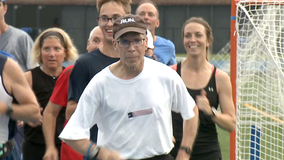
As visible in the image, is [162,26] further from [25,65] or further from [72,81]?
[72,81]

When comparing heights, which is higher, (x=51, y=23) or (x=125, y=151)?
(x=51, y=23)

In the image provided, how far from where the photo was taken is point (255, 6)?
6.31 m

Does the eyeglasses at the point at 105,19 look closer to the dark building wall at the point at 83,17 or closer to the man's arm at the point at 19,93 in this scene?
the man's arm at the point at 19,93

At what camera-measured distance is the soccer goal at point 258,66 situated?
621cm

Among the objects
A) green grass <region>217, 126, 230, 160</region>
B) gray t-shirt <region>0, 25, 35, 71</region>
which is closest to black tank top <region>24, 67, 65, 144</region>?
gray t-shirt <region>0, 25, 35, 71</region>

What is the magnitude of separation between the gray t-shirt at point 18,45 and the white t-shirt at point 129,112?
10.8 feet

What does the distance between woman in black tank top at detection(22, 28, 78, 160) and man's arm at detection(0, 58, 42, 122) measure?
1.90m

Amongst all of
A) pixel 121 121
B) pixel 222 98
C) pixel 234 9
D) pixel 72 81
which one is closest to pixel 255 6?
pixel 234 9

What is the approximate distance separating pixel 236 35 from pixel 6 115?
9.77 ft

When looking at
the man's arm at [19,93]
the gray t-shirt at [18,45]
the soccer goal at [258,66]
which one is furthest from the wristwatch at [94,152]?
the gray t-shirt at [18,45]

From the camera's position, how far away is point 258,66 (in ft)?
23.0

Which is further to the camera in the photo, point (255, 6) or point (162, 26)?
A: point (162, 26)

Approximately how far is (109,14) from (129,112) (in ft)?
3.69

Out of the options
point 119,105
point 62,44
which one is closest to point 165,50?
point 62,44
